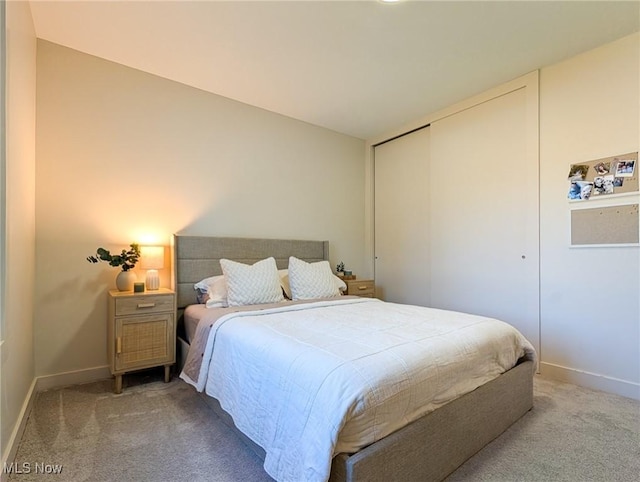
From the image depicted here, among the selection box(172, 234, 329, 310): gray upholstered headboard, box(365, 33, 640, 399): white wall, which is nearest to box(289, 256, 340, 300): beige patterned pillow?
box(172, 234, 329, 310): gray upholstered headboard

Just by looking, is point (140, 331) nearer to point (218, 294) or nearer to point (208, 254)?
point (218, 294)

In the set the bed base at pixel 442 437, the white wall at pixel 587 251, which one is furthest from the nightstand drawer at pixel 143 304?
the white wall at pixel 587 251

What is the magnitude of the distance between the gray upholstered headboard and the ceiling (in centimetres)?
154

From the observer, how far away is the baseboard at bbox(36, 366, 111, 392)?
2521 millimetres

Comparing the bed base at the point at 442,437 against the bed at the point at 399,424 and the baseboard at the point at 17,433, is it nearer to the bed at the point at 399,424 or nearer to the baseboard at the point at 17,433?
the bed at the point at 399,424

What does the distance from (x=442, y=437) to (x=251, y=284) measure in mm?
1836

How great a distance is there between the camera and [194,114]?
3277 mm

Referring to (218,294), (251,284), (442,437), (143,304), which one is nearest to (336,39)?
(251,284)

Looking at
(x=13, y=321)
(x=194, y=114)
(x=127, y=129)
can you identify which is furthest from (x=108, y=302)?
(x=194, y=114)

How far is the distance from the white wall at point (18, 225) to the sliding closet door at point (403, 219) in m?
3.65

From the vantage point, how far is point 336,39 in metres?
2.52

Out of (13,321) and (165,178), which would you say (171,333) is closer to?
(13,321)

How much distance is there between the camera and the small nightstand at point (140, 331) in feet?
8.13

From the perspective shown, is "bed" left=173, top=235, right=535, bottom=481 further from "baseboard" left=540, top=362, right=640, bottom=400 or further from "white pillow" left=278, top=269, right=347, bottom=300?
"baseboard" left=540, top=362, right=640, bottom=400
